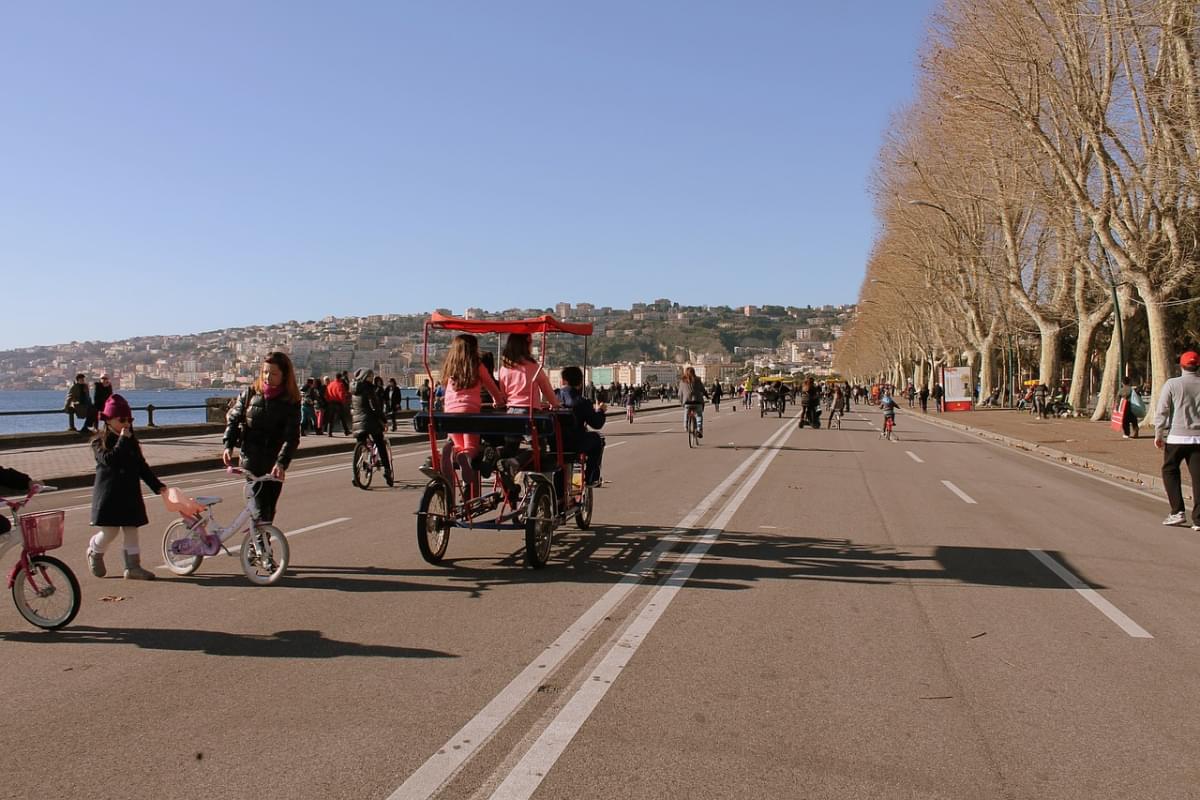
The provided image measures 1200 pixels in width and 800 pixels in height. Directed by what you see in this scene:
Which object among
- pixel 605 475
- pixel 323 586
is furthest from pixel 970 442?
pixel 323 586

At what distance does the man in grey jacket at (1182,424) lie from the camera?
11023mm

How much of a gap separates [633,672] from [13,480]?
395cm

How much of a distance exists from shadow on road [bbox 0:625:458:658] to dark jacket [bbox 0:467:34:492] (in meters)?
0.91

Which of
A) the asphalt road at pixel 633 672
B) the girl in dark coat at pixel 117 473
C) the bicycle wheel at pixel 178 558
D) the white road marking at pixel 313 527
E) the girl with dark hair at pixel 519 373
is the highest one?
the girl with dark hair at pixel 519 373

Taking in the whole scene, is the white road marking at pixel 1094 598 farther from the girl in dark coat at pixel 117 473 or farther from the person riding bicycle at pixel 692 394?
the person riding bicycle at pixel 692 394

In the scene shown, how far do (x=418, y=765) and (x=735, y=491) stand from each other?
1091 cm

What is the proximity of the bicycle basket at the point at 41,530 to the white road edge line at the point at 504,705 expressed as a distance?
313cm

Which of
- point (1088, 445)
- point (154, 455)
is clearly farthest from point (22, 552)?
point (1088, 445)

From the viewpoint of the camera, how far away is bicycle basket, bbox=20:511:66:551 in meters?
6.28

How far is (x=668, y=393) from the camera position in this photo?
321 feet

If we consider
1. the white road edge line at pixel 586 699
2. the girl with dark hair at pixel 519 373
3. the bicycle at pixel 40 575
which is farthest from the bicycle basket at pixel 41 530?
the girl with dark hair at pixel 519 373

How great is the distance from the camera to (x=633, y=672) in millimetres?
5449

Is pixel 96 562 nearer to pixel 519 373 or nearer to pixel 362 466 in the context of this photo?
pixel 519 373

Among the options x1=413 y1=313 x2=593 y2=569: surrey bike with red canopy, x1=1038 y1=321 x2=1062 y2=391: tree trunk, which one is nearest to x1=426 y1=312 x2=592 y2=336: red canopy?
x1=413 y1=313 x2=593 y2=569: surrey bike with red canopy
